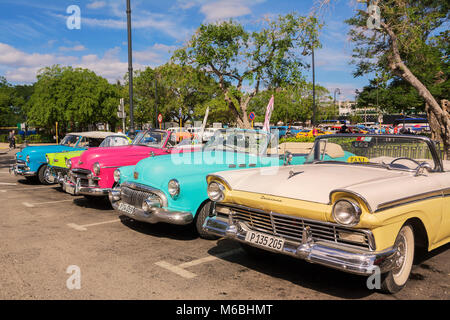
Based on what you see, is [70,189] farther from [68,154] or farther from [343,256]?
[343,256]

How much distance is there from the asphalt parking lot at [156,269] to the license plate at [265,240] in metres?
0.45

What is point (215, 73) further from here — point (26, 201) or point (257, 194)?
point (257, 194)

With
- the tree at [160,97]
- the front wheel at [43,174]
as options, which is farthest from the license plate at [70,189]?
the tree at [160,97]

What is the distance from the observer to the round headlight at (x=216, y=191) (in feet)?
14.5

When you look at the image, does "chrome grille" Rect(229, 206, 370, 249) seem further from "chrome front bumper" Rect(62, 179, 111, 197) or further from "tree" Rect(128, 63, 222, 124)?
"tree" Rect(128, 63, 222, 124)

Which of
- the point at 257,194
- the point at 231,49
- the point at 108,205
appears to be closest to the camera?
the point at 257,194

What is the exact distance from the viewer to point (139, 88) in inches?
1923

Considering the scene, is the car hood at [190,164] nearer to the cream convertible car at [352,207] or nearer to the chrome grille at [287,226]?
the cream convertible car at [352,207]

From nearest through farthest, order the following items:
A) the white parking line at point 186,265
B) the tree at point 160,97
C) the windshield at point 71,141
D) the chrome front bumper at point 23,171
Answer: the white parking line at point 186,265 → the chrome front bumper at point 23,171 → the windshield at point 71,141 → the tree at point 160,97

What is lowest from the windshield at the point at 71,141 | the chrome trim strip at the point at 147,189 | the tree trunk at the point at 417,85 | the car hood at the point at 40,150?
the chrome trim strip at the point at 147,189

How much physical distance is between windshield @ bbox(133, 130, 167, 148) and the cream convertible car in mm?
3901

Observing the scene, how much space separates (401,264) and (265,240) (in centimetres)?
134
